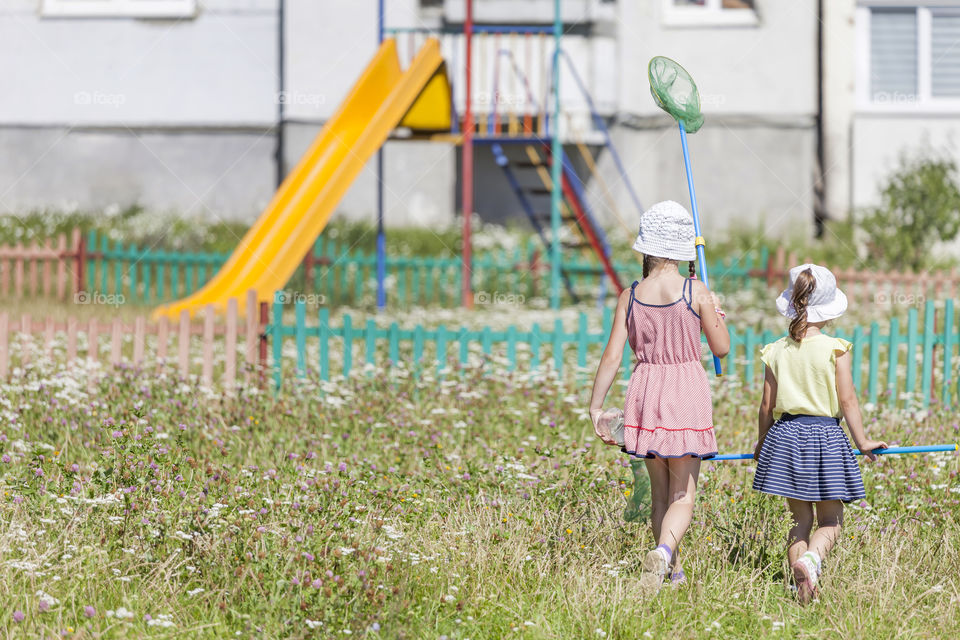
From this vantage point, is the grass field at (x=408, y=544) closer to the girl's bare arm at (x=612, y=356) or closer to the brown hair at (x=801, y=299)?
the girl's bare arm at (x=612, y=356)

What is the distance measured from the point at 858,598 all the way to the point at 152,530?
247cm

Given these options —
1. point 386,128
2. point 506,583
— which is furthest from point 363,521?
point 386,128

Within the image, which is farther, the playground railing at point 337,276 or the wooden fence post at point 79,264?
the wooden fence post at point 79,264

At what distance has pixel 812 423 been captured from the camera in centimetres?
397

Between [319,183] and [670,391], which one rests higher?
[319,183]

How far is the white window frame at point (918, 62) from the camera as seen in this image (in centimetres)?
1738

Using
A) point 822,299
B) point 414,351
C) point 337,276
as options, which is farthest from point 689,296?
point 337,276

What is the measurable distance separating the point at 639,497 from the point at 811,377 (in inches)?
34.7

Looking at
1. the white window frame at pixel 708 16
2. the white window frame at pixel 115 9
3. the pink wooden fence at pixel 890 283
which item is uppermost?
the white window frame at pixel 115 9

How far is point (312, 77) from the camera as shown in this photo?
1781 centimetres

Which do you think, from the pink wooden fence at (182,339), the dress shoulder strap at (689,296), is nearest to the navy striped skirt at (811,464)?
the dress shoulder strap at (689,296)

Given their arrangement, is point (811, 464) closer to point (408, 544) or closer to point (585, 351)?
point (408, 544)

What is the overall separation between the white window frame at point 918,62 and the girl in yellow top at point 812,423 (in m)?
14.6

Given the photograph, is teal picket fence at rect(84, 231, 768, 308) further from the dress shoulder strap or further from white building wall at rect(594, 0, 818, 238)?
the dress shoulder strap
